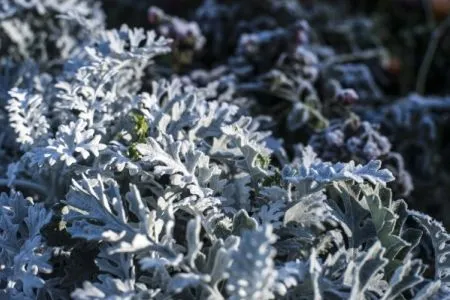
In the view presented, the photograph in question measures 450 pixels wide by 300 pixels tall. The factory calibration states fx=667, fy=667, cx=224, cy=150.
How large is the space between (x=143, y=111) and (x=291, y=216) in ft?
1.11

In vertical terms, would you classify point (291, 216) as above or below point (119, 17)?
below

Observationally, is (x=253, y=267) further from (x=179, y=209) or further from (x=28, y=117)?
(x=28, y=117)

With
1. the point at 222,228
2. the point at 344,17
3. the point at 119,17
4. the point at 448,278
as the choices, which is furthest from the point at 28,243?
the point at 344,17

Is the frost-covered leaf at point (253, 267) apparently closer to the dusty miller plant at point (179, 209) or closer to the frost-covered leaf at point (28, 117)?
the dusty miller plant at point (179, 209)

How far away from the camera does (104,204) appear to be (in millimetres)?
1036

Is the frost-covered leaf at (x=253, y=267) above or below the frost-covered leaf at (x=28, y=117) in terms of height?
below

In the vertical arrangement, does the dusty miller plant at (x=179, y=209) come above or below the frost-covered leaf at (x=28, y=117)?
below

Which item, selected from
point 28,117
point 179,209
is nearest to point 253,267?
point 179,209

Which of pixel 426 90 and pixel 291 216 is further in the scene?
pixel 426 90

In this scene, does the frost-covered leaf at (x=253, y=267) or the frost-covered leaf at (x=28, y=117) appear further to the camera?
the frost-covered leaf at (x=28, y=117)

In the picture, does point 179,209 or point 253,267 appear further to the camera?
point 179,209

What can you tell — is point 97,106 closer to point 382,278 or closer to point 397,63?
point 382,278

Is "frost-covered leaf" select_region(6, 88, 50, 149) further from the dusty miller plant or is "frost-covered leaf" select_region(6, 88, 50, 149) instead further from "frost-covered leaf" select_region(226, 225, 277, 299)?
"frost-covered leaf" select_region(226, 225, 277, 299)

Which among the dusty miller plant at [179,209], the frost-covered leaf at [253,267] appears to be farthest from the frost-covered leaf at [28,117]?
the frost-covered leaf at [253,267]
